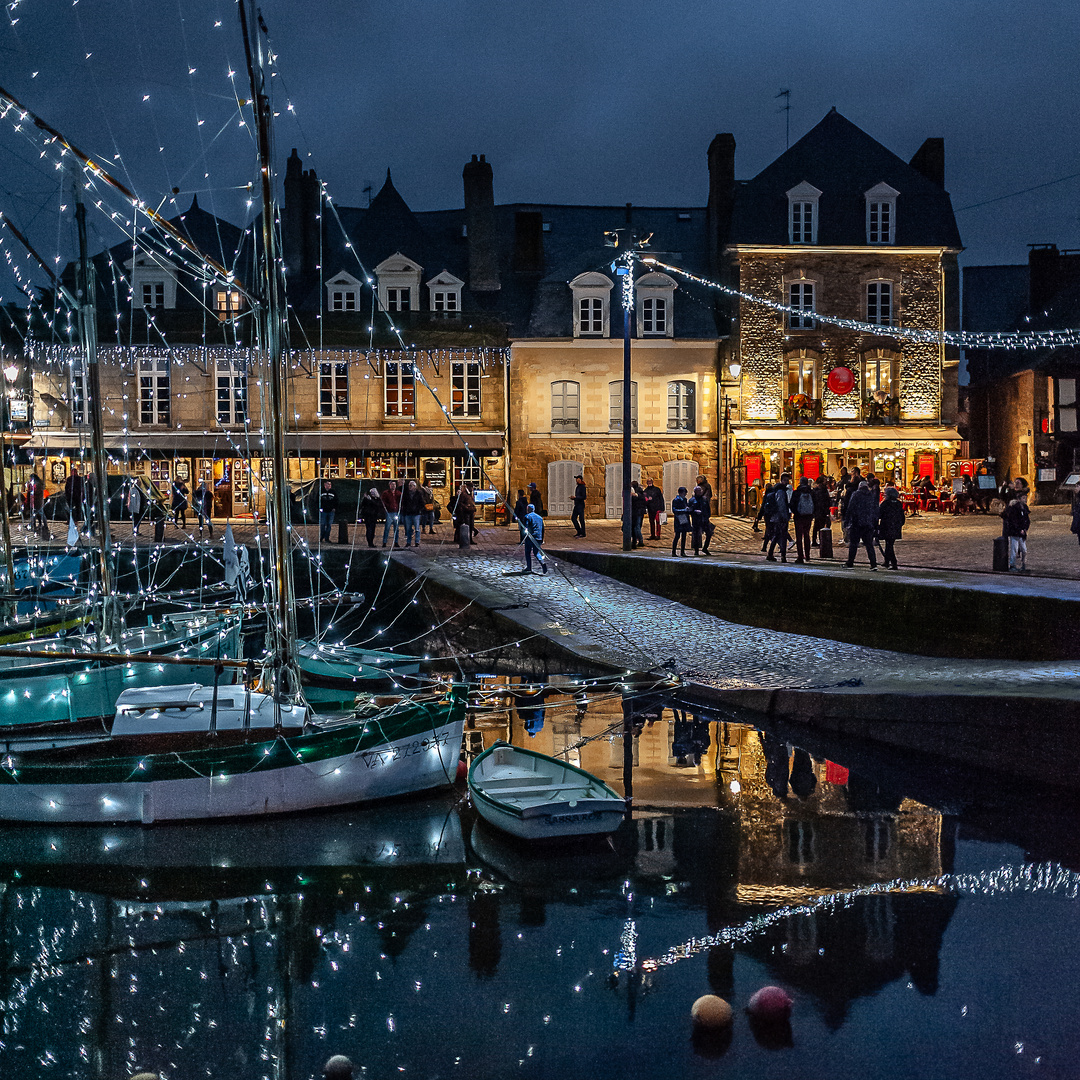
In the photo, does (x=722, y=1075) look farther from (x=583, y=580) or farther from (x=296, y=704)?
(x=583, y=580)

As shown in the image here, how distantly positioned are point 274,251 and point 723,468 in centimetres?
2296

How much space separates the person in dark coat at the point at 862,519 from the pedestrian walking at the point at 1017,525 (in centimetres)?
202

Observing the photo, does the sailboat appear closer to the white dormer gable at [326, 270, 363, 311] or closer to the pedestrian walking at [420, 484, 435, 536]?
the pedestrian walking at [420, 484, 435, 536]

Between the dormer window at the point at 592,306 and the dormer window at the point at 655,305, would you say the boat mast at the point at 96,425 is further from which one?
the dormer window at the point at 655,305

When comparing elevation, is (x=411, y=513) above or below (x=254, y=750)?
above

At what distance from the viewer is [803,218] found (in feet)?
103

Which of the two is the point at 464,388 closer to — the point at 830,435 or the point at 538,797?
the point at 830,435

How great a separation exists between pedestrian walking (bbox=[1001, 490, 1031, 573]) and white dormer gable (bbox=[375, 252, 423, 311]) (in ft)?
64.9

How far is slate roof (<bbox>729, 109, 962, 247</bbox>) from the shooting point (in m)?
31.3

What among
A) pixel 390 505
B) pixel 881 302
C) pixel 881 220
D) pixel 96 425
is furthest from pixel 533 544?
pixel 881 220

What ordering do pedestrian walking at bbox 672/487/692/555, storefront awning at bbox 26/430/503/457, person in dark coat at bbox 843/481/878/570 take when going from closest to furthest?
1. person in dark coat at bbox 843/481/878/570
2. pedestrian walking at bbox 672/487/692/555
3. storefront awning at bbox 26/430/503/457

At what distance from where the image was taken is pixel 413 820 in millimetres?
9375

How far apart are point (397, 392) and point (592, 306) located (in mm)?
6272

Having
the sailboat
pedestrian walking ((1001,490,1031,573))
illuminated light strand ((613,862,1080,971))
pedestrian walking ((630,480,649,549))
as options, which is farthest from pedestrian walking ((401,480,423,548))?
illuminated light strand ((613,862,1080,971))
